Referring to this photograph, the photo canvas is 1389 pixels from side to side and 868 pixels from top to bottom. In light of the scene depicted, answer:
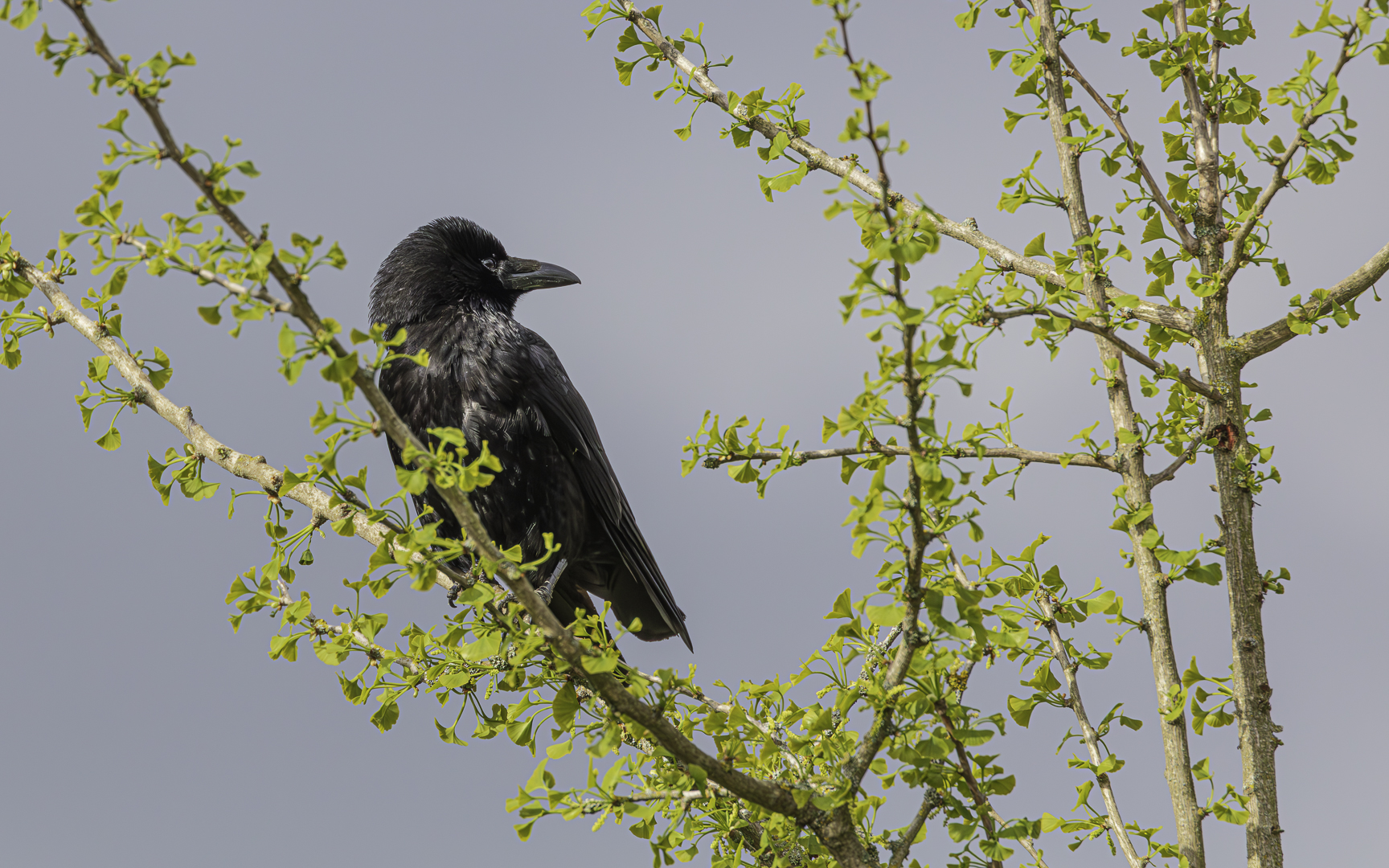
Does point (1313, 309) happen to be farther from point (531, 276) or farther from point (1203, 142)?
point (531, 276)

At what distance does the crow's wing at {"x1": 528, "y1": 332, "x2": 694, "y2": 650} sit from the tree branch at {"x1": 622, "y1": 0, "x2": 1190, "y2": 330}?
1.71 m

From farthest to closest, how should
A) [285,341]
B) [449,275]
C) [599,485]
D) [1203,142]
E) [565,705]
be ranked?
[449,275] → [599,485] → [1203,142] → [565,705] → [285,341]

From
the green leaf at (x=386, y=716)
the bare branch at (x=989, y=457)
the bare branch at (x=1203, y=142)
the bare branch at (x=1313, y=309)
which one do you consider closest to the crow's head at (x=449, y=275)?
the green leaf at (x=386, y=716)

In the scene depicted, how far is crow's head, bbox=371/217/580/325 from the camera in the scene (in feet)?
17.4

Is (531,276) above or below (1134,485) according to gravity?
above

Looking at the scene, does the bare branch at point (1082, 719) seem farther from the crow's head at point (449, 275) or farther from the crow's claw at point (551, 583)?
the crow's head at point (449, 275)

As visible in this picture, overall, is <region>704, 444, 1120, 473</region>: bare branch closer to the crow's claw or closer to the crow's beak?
the crow's claw

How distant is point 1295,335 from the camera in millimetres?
2936

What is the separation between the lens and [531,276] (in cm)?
579

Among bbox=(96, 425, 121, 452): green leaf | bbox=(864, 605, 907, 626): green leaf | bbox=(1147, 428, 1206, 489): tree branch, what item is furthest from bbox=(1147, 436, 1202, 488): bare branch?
bbox=(96, 425, 121, 452): green leaf

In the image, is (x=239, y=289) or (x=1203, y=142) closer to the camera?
(x=239, y=289)

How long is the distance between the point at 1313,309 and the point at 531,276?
3889mm

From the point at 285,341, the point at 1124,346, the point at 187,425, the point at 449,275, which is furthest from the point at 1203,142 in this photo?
the point at 449,275

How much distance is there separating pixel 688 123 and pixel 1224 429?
1.97 metres
